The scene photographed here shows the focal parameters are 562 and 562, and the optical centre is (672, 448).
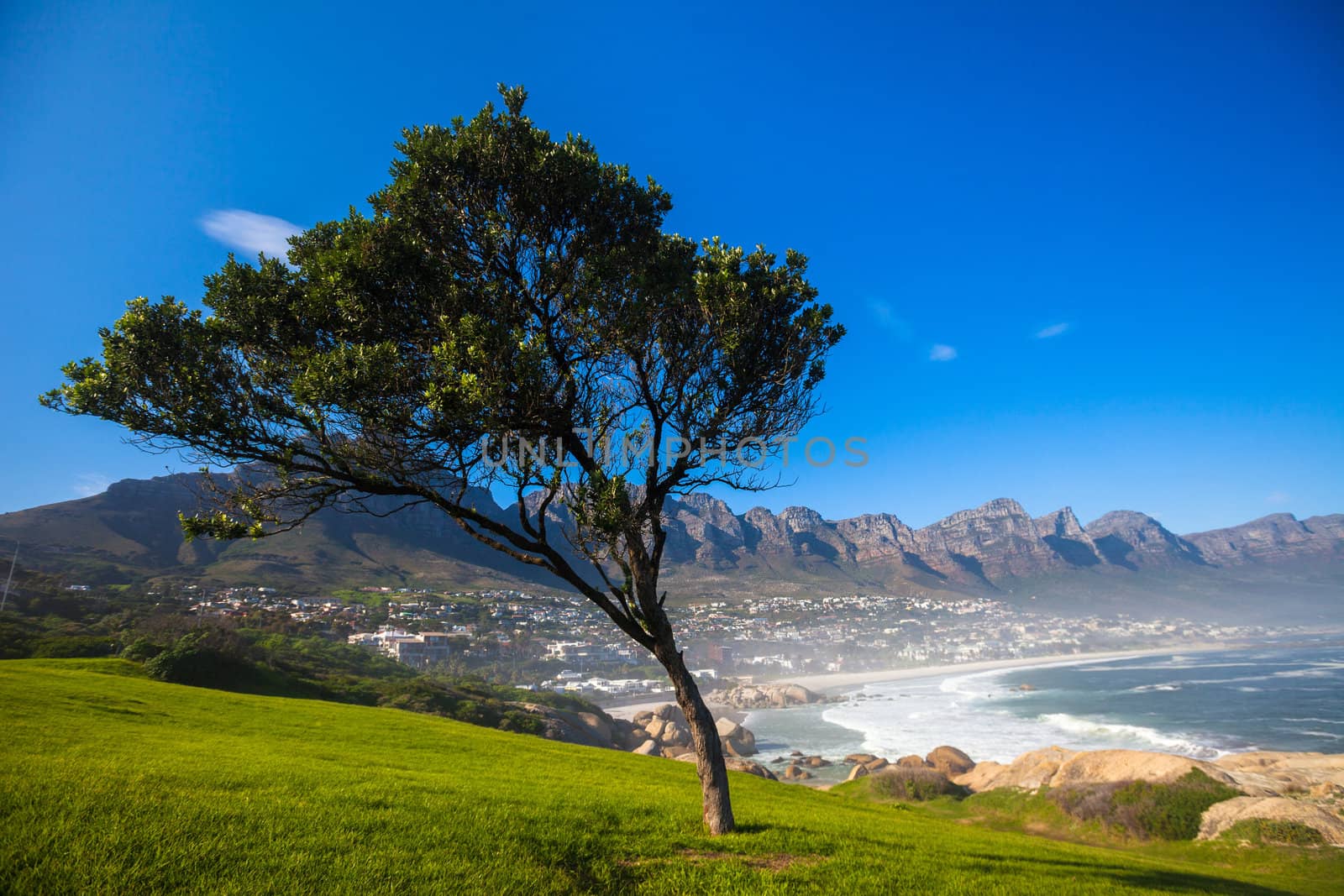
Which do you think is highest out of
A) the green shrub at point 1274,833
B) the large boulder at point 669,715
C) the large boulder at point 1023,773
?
the green shrub at point 1274,833

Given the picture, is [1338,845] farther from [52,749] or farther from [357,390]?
[52,749]

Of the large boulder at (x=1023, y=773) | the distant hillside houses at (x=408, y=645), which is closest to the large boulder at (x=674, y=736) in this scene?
the large boulder at (x=1023, y=773)

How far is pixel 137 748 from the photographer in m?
14.5

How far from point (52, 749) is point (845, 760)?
65151 millimetres

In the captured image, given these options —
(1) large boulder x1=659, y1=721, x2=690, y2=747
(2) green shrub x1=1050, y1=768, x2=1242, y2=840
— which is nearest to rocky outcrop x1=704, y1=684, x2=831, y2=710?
(1) large boulder x1=659, y1=721, x2=690, y2=747

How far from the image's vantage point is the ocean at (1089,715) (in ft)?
204

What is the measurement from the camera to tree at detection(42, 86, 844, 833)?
941 cm

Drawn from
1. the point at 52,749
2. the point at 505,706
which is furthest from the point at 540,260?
the point at 505,706

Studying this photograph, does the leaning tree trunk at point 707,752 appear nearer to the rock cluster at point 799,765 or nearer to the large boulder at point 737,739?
the rock cluster at point 799,765

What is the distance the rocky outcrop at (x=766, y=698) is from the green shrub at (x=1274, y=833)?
91.9 metres

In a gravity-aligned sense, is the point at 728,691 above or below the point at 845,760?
below

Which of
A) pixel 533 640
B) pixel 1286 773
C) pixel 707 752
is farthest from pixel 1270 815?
pixel 533 640

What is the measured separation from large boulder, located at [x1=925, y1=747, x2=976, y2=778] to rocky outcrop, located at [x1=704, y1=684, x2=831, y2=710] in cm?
6645

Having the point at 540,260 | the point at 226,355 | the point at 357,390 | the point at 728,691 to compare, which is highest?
the point at 540,260
